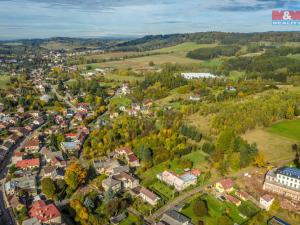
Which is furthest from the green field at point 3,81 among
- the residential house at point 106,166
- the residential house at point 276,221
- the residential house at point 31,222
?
the residential house at point 276,221

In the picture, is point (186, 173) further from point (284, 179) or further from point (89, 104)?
point (89, 104)

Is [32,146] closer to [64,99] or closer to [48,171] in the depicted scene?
[48,171]

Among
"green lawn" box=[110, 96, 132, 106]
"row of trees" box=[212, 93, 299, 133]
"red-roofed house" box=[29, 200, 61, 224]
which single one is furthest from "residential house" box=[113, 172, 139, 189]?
"green lawn" box=[110, 96, 132, 106]

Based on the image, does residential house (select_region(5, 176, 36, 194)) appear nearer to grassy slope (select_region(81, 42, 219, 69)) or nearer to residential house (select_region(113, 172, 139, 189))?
residential house (select_region(113, 172, 139, 189))

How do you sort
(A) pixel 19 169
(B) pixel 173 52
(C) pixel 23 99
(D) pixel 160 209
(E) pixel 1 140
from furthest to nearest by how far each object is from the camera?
(B) pixel 173 52 < (C) pixel 23 99 < (E) pixel 1 140 < (A) pixel 19 169 < (D) pixel 160 209

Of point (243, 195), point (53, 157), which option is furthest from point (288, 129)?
point (53, 157)

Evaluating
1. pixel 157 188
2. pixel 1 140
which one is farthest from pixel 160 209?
pixel 1 140

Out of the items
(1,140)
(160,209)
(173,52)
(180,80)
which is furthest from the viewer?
(173,52)

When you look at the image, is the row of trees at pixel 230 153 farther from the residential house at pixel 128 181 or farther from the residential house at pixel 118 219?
the residential house at pixel 118 219
